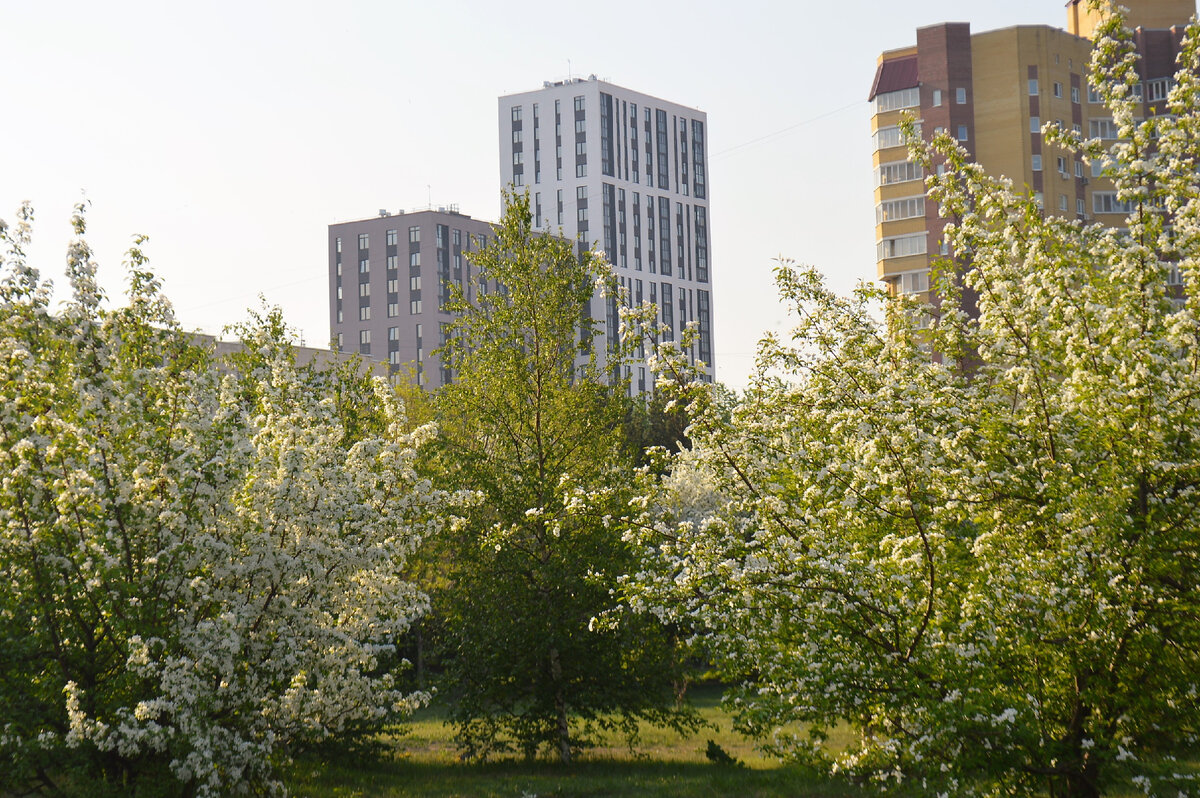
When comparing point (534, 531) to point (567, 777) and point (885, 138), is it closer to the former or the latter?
point (567, 777)

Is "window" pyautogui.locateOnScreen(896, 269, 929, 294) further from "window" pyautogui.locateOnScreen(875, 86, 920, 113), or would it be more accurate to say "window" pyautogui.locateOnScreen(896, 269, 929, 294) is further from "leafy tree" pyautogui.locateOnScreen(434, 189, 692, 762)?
"leafy tree" pyautogui.locateOnScreen(434, 189, 692, 762)

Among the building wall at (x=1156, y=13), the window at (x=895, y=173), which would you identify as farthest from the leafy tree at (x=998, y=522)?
the building wall at (x=1156, y=13)

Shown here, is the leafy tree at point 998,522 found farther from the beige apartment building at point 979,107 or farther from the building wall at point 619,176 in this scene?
the building wall at point 619,176

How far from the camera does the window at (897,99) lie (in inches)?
2884

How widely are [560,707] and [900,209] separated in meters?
60.0

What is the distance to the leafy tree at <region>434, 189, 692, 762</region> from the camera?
18812 millimetres

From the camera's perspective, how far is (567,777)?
17.9 meters

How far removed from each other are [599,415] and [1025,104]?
61.9 metres

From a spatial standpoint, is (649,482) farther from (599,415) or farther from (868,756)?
(599,415)

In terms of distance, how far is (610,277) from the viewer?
1491 centimetres

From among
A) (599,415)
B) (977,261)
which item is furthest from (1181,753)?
(599,415)

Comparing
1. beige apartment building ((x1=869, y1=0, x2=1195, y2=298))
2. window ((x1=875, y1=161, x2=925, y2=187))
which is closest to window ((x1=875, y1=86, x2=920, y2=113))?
beige apartment building ((x1=869, y1=0, x2=1195, y2=298))

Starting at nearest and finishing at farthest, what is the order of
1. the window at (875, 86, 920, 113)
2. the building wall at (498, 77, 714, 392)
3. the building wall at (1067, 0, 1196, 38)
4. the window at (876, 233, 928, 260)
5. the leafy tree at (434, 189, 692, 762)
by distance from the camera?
the leafy tree at (434, 189, 692, 762) → the window at (876, 233, 928, 260) → the window at (875, 86, 920, 113) → the building wall at (1067, 0, 1196, 38) → the building wall at (498, 77, 714, 392)

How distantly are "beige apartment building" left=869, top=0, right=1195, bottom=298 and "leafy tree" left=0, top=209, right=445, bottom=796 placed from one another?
63901mm
